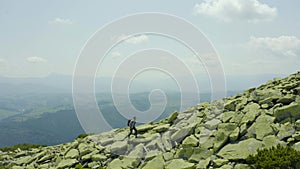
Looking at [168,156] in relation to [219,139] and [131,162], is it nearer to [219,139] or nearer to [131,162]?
[131,162]

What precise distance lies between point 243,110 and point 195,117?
5609mm

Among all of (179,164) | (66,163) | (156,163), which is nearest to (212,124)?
(179,164)

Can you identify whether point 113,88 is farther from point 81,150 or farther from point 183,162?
point 183,162

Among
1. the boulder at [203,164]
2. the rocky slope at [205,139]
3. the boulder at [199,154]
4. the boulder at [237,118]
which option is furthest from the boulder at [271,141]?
the boulder at [203,164]

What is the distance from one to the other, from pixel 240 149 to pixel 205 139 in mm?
4010

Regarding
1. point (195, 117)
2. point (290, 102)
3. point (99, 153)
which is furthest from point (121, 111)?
point (290, 102)

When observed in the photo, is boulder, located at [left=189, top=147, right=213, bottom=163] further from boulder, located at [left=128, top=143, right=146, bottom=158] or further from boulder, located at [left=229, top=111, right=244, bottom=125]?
boulder, located at [left=128, top=143, right=146, bottom=158]

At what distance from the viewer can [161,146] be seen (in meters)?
25.4

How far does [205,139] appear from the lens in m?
24.1

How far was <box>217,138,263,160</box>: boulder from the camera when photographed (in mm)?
20031

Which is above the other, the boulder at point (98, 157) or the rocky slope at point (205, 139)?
the rocky slope at point (205, 139)

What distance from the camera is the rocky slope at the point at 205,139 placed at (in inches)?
831

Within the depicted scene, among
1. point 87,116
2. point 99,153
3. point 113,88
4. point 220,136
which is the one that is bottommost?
point 99,153

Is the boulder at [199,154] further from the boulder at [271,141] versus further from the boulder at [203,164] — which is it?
the boulder at [271,141]
